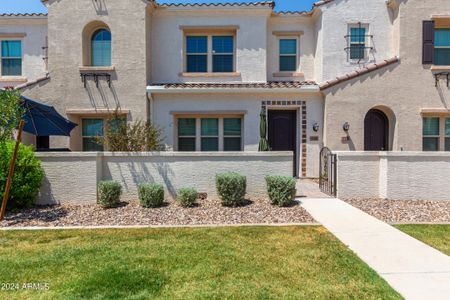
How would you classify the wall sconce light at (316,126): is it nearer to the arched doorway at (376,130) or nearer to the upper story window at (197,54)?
the arched doorway at (376,130)

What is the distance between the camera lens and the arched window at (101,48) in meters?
12.7

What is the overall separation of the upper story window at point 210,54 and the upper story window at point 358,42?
5.31m

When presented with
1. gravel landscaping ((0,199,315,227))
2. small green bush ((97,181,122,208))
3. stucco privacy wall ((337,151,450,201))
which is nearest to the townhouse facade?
stucco privacy wall ((337,151,450,201))

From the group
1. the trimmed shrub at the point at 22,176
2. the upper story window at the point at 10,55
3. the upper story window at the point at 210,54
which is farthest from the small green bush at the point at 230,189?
the upper story window at the point at 10,55

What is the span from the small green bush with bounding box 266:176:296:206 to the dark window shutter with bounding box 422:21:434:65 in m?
8.29

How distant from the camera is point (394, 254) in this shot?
4.86 metres

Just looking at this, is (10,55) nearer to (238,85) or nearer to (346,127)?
(238,85)

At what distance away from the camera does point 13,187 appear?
762 centimetres

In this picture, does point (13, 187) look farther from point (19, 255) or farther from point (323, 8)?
point (323, 8)

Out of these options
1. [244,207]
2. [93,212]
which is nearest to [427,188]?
[244,207]

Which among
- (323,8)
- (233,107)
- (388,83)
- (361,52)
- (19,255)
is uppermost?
(323,8)

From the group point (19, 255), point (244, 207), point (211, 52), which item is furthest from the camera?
point (211, 52)

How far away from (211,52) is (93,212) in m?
8.94

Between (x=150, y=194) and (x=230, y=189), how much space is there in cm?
232
